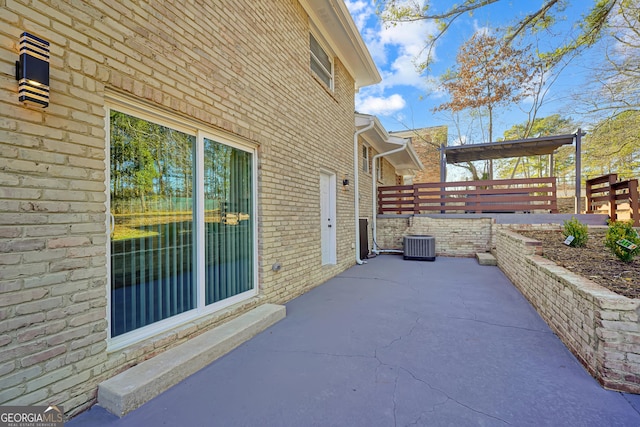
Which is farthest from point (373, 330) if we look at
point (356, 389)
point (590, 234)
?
point (590, 234)

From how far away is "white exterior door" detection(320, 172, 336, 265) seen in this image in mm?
6301

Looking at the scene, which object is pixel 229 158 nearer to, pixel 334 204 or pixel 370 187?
pixel 334 204

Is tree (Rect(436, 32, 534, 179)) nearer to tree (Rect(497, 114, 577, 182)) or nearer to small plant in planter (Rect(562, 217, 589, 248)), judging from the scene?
tree (Rect(497, 114, 577, 182))

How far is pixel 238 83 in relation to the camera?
11.3 feet

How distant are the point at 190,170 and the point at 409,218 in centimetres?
860

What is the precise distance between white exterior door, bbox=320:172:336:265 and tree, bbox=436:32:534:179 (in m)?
12.0

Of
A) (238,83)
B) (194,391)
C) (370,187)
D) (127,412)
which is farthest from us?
(370,187)

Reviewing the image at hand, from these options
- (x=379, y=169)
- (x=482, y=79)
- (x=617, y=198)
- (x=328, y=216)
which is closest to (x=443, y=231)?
(x=379, y=169)

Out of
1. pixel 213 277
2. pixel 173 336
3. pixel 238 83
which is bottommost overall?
pixel 173 336

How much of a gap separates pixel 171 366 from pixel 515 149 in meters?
12.7

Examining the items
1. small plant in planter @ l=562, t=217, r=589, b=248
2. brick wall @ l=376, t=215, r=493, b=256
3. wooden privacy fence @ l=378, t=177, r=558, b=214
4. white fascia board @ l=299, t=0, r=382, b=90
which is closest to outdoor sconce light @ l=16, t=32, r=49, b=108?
white fascia board @ l=299, t=0, r=382, b=90

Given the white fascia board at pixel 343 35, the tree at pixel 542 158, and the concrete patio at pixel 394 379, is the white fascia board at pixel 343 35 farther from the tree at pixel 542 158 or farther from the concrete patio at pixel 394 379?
the tree at pixel 542 158

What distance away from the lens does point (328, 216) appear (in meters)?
6.50

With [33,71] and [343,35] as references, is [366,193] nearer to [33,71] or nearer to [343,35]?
[343,35]
